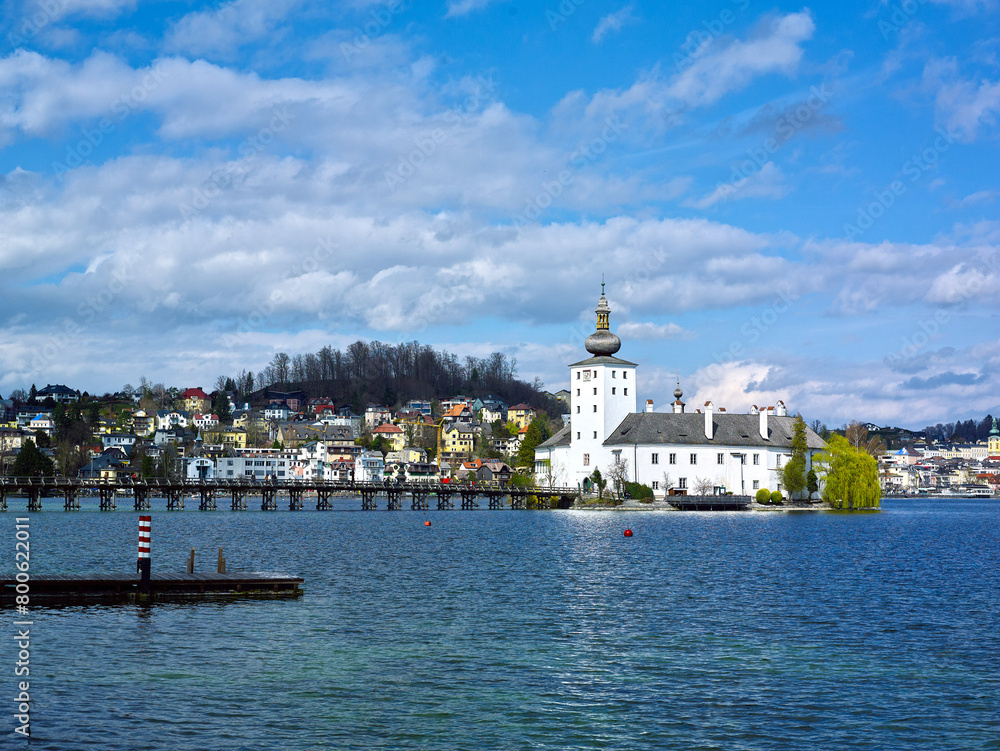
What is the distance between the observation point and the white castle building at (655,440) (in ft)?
355

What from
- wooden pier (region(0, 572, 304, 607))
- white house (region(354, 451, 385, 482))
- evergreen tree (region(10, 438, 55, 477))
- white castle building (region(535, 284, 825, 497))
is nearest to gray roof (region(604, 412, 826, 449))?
white castle building (region(535, 284, 825, 497))

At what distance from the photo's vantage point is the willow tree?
103 m

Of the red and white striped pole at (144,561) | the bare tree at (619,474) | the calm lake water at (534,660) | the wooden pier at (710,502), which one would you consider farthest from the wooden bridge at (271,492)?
the red and white striped pole at (144,561)

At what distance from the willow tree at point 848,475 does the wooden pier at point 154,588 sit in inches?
3149

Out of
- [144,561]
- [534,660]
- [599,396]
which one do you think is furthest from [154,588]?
[599,396]

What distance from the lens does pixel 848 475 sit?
103m

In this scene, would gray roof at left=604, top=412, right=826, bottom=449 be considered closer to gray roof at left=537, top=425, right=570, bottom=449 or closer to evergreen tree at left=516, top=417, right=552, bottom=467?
gray roof at left=537, top=425, right=570, bottom=449

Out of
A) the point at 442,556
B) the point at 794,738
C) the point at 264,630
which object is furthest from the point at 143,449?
the point at 794,738

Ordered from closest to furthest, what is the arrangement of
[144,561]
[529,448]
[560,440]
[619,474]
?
[144,561] < [619,474] < [560,440] < [529,448]

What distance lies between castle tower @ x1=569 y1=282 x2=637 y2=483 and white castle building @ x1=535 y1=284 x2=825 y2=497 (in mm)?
103

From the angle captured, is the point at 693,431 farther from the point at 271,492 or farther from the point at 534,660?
the point at 534,660

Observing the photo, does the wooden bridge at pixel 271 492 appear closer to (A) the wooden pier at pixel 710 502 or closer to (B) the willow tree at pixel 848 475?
(A) the wooden pier at pixel 710 502

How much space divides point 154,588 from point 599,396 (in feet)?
273

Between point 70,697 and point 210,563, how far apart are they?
24.8 metres
